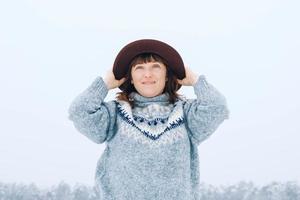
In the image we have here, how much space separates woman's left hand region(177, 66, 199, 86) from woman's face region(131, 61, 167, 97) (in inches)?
2.8

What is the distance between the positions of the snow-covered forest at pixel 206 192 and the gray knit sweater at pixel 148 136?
3463 millimetres

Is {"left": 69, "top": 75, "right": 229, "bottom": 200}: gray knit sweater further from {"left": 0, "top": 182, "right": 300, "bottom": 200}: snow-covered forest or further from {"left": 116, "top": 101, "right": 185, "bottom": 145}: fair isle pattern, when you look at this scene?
{"left": 0, "top": 182, "right": 300, "bottom": 200}: snow-covered forest

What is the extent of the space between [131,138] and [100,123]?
0.37 ft

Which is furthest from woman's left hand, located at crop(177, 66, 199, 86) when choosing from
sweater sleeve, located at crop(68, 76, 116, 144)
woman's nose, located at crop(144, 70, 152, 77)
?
sweater sleeve, located at crop(68, 76, 116, 144)

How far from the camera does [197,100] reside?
173cm

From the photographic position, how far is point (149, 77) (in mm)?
1742

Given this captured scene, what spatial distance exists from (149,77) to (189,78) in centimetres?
13

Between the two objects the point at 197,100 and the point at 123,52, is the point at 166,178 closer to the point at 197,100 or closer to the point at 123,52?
the point at 197,100

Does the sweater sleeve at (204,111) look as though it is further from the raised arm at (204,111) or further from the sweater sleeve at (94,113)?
the sweater sleeve at (94,113)

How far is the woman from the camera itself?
1.67 meters

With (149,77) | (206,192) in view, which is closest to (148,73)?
(149,77)

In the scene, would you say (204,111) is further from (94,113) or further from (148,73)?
(94,113)

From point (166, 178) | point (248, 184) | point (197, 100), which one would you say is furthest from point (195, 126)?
point (248, 184)

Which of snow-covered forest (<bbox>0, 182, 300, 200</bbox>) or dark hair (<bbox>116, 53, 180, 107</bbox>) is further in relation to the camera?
snow-covered forest (<bbox>0, 182, 300, 200</bbox>)
